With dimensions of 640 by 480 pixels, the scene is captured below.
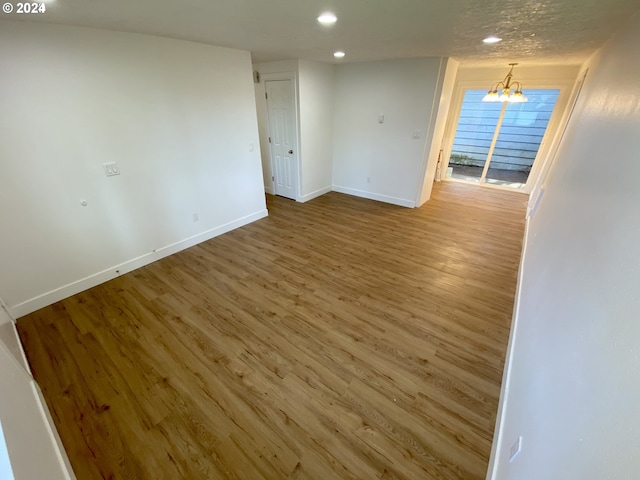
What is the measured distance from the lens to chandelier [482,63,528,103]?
4.51 m

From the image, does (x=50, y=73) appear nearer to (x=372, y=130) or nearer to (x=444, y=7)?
(x=444, y=7)

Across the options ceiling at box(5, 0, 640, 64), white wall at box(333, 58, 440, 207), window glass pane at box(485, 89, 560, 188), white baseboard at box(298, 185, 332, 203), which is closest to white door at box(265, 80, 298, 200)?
white baseboard at box(298, 185, 332, 203)

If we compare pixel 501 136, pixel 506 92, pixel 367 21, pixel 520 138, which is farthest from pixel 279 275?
pixel 520 138

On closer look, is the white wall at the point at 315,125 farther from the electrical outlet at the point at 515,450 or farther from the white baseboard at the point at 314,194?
the electrical outlet at the point at 515,450

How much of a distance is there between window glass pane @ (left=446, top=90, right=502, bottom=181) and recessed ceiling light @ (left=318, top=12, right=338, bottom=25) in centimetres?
517

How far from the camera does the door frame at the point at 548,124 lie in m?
4.92

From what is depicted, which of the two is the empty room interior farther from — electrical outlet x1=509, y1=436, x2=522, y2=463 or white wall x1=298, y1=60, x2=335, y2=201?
white wall x1=298, y1=60, x2=335, y2=201

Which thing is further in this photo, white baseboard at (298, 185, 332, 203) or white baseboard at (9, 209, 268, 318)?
white baseboard at (298, 185, 332, 203)

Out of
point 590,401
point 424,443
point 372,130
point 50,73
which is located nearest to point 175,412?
point 424,443

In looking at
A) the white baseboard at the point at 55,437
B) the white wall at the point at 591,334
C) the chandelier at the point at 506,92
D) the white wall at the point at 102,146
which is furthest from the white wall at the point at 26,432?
the chandelier at the point at 506,92

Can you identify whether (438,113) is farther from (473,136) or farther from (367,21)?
(473,136)

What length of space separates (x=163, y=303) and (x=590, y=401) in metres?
2.95

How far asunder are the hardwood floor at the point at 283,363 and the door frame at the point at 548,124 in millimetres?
3359

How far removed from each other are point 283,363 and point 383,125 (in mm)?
4298
